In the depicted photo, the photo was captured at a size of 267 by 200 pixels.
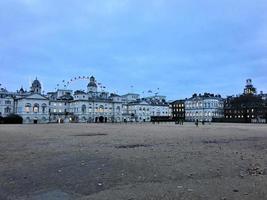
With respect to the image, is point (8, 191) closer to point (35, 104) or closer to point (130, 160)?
point (130, 160)

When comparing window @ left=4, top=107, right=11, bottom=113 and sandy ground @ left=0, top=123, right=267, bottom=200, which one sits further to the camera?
window @ left=4, top=107, right=11, bottom=113

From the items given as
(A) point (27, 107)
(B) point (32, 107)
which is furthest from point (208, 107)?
(A) point (27, 107)

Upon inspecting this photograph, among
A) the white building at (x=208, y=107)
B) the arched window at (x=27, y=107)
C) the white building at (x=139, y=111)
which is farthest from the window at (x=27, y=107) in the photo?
the white building at (x=208, y=107)

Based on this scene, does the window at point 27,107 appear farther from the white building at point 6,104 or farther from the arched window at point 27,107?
the white building at point 6,104

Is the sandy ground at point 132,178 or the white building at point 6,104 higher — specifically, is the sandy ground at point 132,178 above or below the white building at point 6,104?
below

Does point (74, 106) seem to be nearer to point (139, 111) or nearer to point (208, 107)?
point (139, 111)

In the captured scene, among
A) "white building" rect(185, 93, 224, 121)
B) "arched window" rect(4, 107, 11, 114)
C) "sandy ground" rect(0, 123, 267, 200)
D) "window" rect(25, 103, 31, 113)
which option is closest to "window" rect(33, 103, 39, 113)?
"window" rect(25, 103, 31, 113)

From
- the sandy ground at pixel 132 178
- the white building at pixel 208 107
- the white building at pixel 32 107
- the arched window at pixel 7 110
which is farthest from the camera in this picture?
the white building at pixel 208 107

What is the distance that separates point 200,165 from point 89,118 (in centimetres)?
15099

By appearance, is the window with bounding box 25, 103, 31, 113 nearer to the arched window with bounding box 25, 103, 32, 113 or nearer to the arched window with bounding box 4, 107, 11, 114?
the arched window with bounding box 25, 103, 32, 113

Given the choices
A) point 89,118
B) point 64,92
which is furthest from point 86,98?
point 64,92

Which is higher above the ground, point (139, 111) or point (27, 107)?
point (27, 107)

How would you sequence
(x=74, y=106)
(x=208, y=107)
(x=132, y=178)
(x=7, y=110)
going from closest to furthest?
(x=132, y=178) < (x=7, y=110) < (x=74, y=106) < (x=208, y=107)

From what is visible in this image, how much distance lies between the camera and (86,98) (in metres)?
162
